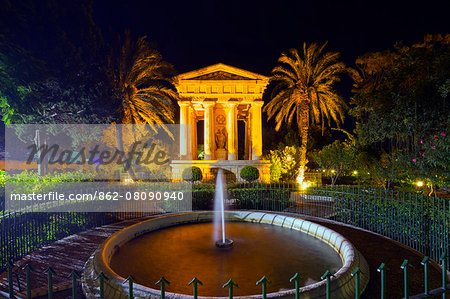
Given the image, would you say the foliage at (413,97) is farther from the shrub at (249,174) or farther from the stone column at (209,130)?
the stone column at (209,130)

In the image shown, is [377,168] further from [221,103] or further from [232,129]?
[221,103]

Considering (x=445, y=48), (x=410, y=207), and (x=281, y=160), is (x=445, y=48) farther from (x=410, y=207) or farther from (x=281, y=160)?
(x=281, y=160)

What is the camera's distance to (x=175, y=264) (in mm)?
6324

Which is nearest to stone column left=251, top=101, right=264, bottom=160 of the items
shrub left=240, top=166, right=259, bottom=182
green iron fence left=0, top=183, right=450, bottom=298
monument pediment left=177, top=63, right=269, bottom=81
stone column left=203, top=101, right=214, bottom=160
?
monument pediment left=177, top=63, right=269, bottom=81

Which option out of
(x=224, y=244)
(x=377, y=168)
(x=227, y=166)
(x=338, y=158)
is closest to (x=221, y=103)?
(x=227, y=166)

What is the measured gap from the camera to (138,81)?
20.4 m

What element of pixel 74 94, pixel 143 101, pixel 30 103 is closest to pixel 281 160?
pixel 143 101

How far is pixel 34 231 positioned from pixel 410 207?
9551 millimetres

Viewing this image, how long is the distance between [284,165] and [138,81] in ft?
43.0

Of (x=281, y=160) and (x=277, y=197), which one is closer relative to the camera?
(x=277, y=197)

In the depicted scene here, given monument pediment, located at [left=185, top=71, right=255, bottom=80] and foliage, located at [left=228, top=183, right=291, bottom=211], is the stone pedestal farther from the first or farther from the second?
foliage, located at [left=228, top=183, right=291, bottom=211]

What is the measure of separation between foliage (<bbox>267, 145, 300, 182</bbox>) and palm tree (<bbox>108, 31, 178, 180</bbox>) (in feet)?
28.8

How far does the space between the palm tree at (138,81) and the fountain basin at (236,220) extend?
11620 millimetres

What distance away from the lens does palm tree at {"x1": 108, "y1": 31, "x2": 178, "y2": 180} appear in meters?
19.2
